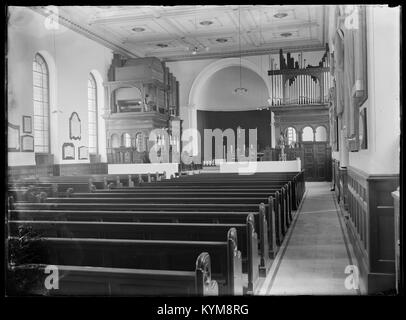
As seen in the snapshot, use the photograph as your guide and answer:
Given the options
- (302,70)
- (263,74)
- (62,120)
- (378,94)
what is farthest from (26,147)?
(263,74)

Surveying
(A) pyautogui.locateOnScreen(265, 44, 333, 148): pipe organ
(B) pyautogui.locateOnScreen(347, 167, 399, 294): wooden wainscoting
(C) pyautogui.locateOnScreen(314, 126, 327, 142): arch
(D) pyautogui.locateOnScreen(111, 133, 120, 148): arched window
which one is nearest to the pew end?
(B) pyautogui.locateOnScreen(347, 167, 399, 294): wooden wainscoting

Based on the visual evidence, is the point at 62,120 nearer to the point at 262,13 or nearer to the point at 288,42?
the point at 262,13

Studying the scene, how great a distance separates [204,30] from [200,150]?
214 inches

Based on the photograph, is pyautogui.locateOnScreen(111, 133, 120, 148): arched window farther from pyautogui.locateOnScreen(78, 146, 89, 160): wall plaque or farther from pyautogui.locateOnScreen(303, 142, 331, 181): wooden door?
→ pyautogui.locateOnScreen(303, 142, 331, 181): wooden door

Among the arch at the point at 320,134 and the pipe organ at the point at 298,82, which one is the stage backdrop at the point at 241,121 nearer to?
the arch at the point at 320,134

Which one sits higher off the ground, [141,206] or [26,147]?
[26,147]

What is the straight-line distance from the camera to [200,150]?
16.8 m

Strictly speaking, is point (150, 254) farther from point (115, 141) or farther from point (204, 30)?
point (204, 30)

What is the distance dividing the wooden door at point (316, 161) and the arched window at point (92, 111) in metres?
6.67

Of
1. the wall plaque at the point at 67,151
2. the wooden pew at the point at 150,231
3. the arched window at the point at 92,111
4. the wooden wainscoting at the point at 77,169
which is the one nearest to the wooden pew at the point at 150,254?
the wooden pew at the point at 150,231

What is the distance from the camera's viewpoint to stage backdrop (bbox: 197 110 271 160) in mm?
17078

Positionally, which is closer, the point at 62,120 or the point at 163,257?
the point at 163,257

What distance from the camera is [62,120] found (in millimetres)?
9898
